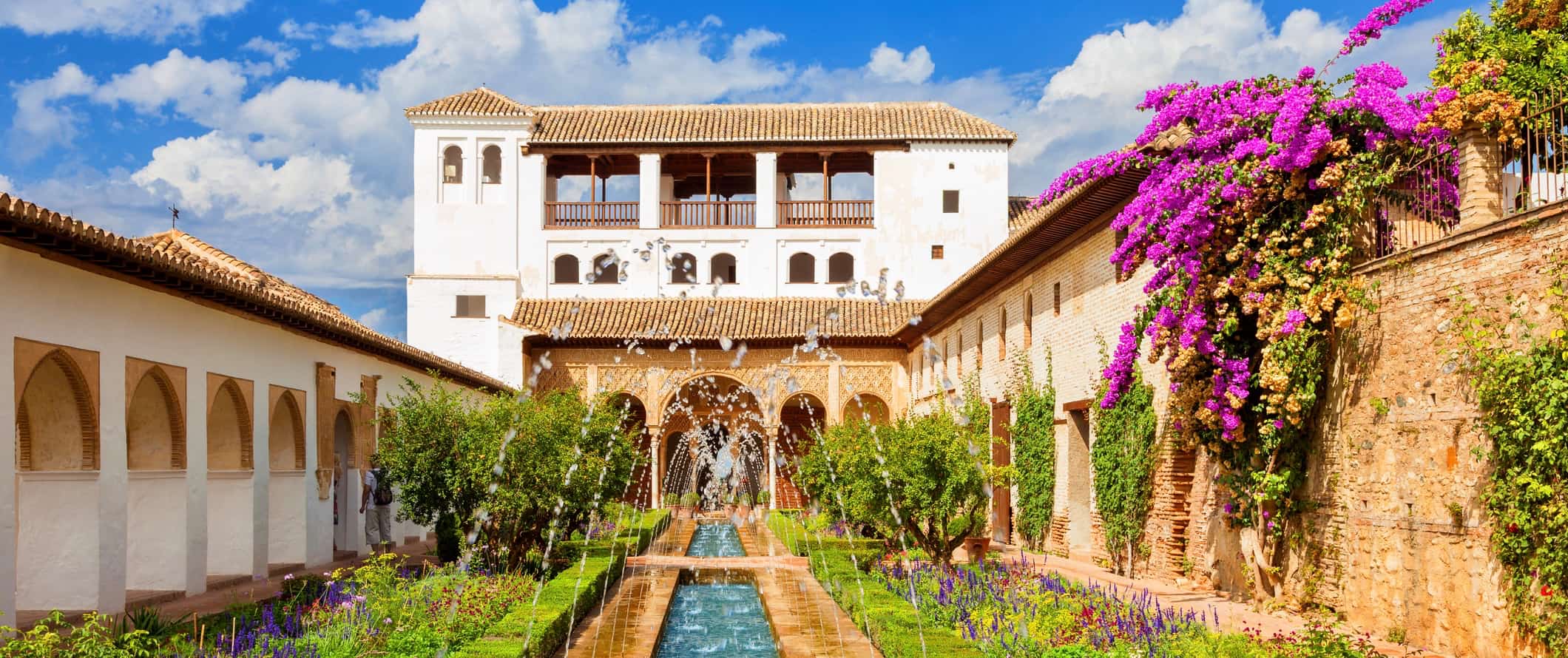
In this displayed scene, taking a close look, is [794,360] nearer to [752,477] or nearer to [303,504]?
[752,477]

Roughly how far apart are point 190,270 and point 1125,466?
10.1 meters

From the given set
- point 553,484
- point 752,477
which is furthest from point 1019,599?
point 752,477

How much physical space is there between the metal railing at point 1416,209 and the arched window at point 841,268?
78.5 feet

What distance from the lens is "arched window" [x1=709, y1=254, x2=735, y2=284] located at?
34.7m

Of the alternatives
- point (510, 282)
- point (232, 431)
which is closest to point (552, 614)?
point (232, 431)

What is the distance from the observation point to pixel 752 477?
37.9m

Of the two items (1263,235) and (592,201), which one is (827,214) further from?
(1263,235)

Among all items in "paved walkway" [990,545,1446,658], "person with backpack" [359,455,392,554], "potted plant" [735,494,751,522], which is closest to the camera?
"paved walkway" [990,545,1446,658]

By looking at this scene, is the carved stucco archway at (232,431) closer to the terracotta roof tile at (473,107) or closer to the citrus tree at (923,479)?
the citrus tree at (923,479)

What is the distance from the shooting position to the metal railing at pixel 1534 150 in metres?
8.86

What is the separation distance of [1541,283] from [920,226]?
26.3 m

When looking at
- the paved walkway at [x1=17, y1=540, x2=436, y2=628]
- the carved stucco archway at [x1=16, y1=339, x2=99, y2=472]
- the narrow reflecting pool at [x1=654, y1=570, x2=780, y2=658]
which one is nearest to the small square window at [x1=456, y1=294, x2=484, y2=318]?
the paved walkway at [x1=17, y1=540, x2=436, y2=628]

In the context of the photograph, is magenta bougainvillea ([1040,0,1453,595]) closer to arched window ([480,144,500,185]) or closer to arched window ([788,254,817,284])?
arched window ([788,254,817,284])

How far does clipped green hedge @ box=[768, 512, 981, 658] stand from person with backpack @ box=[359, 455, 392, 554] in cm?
597
